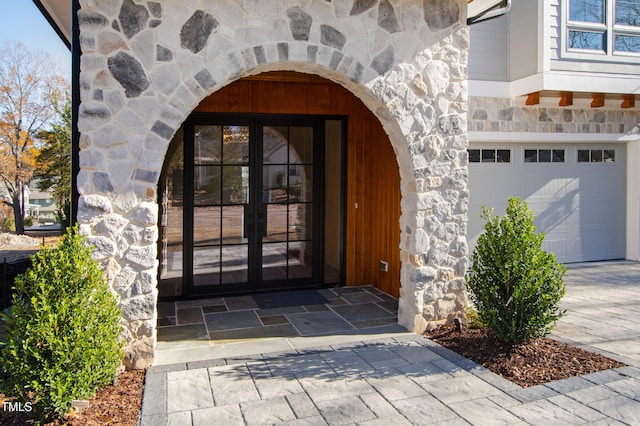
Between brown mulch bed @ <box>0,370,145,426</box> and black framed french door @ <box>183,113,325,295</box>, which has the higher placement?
black framed french door @ <box>183,113,325,295</box>

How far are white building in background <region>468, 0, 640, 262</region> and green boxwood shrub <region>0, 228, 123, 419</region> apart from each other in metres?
5.77

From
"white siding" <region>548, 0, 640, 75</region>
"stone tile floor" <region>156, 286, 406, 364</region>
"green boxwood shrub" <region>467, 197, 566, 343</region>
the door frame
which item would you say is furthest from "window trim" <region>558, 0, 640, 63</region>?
"stone tile floor" <region>156, 286, 406, 364</region>

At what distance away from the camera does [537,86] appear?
7.45 meters

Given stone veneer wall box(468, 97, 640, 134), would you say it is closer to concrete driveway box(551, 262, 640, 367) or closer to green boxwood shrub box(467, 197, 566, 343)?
concrete driveway box(551, 262, 640, 367)

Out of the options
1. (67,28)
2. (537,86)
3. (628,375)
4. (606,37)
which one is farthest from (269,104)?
(606,37)

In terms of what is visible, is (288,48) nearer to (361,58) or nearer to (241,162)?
(361,58)

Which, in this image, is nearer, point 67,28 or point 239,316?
point 239,316

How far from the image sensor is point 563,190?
8445mm

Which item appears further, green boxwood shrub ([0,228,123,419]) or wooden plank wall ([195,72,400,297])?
wooden plank wall ([195,72,400,297])

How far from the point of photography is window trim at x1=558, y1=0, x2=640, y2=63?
7.58m

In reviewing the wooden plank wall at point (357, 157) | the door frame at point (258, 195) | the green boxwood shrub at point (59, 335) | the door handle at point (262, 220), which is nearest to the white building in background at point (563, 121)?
the wooden plank wall at point (357, 157)

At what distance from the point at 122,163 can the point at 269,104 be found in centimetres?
281

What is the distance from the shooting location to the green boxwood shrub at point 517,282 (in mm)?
4191

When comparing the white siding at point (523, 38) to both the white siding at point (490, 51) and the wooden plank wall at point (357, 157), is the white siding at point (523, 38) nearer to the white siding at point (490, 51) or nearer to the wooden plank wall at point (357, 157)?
the white siding at point (490, 51)
